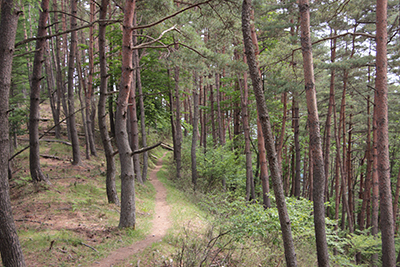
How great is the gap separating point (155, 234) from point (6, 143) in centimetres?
468

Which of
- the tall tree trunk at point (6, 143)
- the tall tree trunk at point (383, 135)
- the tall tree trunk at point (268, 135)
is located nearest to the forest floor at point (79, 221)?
the tall tree trunk at point (6, 143)

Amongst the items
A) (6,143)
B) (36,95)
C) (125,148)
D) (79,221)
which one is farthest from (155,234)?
(36,95)

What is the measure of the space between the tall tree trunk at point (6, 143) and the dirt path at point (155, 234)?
5.82 ft

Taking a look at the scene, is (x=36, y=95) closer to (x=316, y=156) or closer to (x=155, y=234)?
(x=155, y=234)

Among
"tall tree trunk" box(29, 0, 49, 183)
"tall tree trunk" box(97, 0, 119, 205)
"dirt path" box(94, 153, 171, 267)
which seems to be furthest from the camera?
"tall tree trunk" box(29, 0, 49, 183)

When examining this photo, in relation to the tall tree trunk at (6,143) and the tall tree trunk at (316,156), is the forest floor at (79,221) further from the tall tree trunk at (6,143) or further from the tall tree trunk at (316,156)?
the tall tree trunk at (316,156)

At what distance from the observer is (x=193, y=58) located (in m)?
10.3

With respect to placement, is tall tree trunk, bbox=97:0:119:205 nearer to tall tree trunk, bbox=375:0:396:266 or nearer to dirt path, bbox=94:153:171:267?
dirt path, bbox=94:153:171:267

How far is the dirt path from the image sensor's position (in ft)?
16.7

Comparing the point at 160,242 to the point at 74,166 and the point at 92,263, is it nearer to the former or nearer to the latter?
the point at 92,263

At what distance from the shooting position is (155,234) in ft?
23.0

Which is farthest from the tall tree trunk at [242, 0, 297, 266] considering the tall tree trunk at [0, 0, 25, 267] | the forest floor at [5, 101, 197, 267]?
the tall tree trunk at [0, 0, 25, 267]

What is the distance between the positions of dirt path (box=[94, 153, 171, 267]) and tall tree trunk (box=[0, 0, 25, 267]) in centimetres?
177

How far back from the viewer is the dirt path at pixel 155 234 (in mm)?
5100
